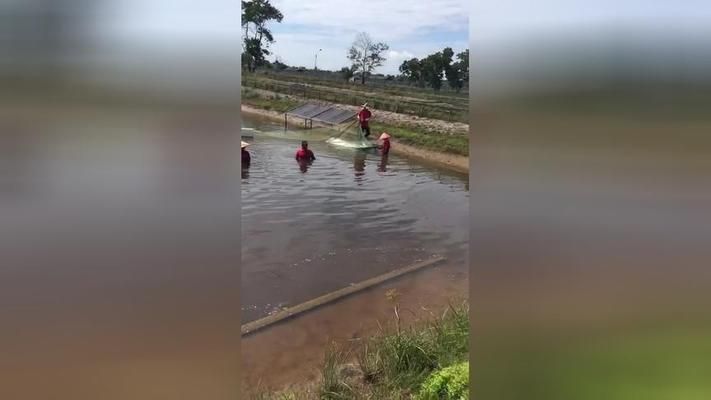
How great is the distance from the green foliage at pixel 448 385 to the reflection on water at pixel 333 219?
2385 mm

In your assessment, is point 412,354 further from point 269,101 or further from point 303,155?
point 269,101

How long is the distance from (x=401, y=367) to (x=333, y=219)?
508 centimetres

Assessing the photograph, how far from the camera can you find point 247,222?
25.3 feet

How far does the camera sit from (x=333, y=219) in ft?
25.8

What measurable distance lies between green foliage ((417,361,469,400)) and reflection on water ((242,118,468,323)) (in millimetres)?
2385

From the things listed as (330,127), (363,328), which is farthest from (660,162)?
(330,127)

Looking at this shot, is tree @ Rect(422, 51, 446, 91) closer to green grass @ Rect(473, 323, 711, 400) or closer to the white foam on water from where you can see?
the white foam on water

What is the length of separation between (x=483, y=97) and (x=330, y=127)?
466 inches

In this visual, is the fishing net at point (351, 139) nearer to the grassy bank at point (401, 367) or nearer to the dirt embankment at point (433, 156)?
the dirt embankment at point (433, 156)

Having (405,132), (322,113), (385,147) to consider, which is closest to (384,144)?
(385,147)

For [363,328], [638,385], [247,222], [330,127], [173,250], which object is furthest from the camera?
[330,127]

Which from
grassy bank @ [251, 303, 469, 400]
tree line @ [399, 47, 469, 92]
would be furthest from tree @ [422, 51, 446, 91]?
grassy bank @ [251, 303, 469, 400]

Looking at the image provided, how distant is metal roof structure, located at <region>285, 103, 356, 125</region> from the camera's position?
13.5 meters

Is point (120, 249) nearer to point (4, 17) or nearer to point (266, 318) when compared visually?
point (4, 17)
